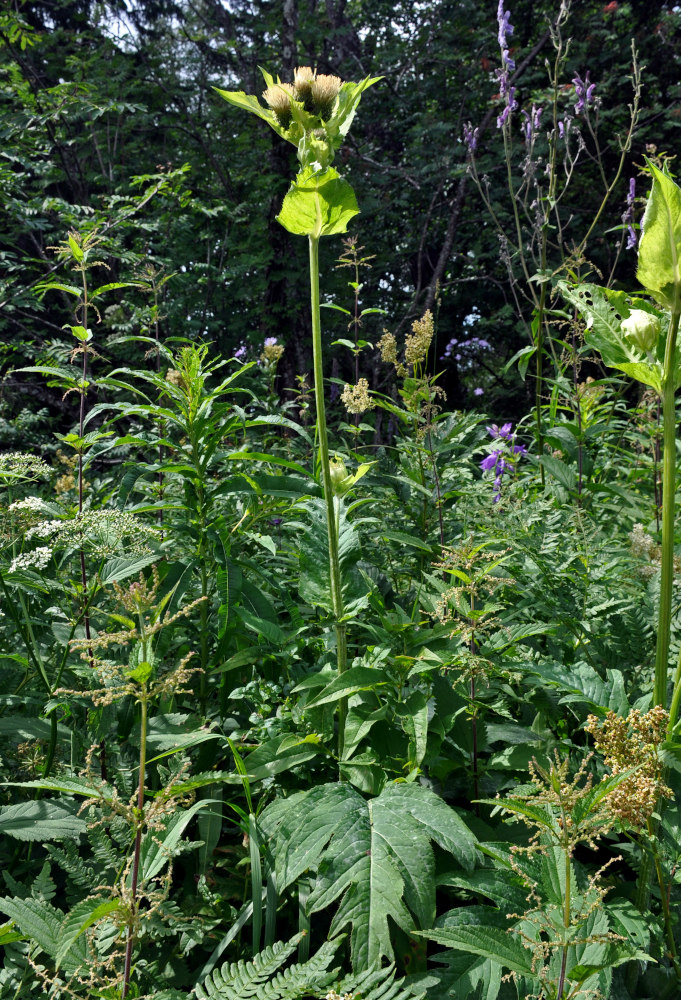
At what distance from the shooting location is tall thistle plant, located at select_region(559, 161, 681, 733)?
1106mm

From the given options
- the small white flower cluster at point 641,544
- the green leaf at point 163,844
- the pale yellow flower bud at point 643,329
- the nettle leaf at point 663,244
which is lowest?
the green leaf at point 163,844

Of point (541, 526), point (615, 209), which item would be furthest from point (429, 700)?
point (615, 209)

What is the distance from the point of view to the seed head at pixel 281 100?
1438mm

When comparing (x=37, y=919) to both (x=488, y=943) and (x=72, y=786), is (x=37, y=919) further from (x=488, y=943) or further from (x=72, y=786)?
(x=488, y=943)

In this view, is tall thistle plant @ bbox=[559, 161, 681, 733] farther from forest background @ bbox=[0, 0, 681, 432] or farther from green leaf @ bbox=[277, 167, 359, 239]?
forest background @ bbox=[0, 0, 681, 432]

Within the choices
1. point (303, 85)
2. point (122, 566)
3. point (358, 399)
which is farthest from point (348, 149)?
point (122, 566)

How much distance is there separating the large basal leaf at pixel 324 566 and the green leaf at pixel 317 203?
69 cm

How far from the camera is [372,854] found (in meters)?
1.26

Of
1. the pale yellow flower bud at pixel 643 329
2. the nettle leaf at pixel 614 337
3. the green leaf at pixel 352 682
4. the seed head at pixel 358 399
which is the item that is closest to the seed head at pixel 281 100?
the nettle leaf at pixel 614 337

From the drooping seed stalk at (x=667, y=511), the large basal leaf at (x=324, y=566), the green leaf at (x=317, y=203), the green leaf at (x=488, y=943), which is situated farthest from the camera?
the large basal leaf at (x=324, y=566)

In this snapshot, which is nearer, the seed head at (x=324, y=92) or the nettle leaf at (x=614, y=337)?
the nettle leaf at (x=614, y=337)

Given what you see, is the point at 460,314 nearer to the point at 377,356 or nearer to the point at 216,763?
the point at 377,356

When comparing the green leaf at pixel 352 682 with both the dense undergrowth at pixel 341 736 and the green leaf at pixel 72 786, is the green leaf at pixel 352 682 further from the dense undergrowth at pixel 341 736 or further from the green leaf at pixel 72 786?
the green leaf at pixel 72 786

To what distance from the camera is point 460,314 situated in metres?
10.2
